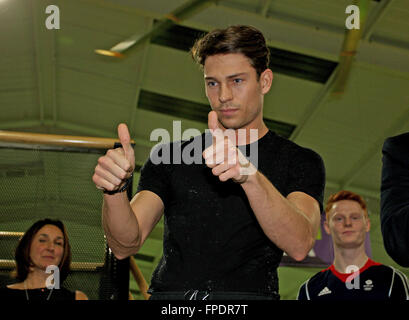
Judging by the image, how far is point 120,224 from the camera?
153cm

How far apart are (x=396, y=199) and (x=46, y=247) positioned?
1905mm

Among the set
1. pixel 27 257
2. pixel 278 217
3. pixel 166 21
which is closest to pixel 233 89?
pixel 278 217

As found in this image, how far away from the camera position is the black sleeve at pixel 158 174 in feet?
5.58

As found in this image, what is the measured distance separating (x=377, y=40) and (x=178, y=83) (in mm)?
3236

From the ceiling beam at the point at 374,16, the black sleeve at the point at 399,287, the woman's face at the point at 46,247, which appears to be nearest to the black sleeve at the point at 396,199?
the woman's face at the point at 46,247

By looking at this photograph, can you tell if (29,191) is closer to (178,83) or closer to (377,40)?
(377,40)

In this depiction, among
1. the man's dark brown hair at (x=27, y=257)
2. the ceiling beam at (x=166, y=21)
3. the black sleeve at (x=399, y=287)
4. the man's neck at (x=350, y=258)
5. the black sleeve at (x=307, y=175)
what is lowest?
the black sleeve at (x=399, y=287)

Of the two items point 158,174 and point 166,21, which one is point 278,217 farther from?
point 166,21

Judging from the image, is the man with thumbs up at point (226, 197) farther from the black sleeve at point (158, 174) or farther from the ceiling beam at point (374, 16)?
the ceiling beam at point (374, 16)

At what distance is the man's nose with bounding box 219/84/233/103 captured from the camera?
1633mm

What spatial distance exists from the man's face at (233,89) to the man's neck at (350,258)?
1.91 m

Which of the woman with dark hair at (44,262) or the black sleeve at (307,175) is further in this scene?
the woman with dark hair at (44,262)
